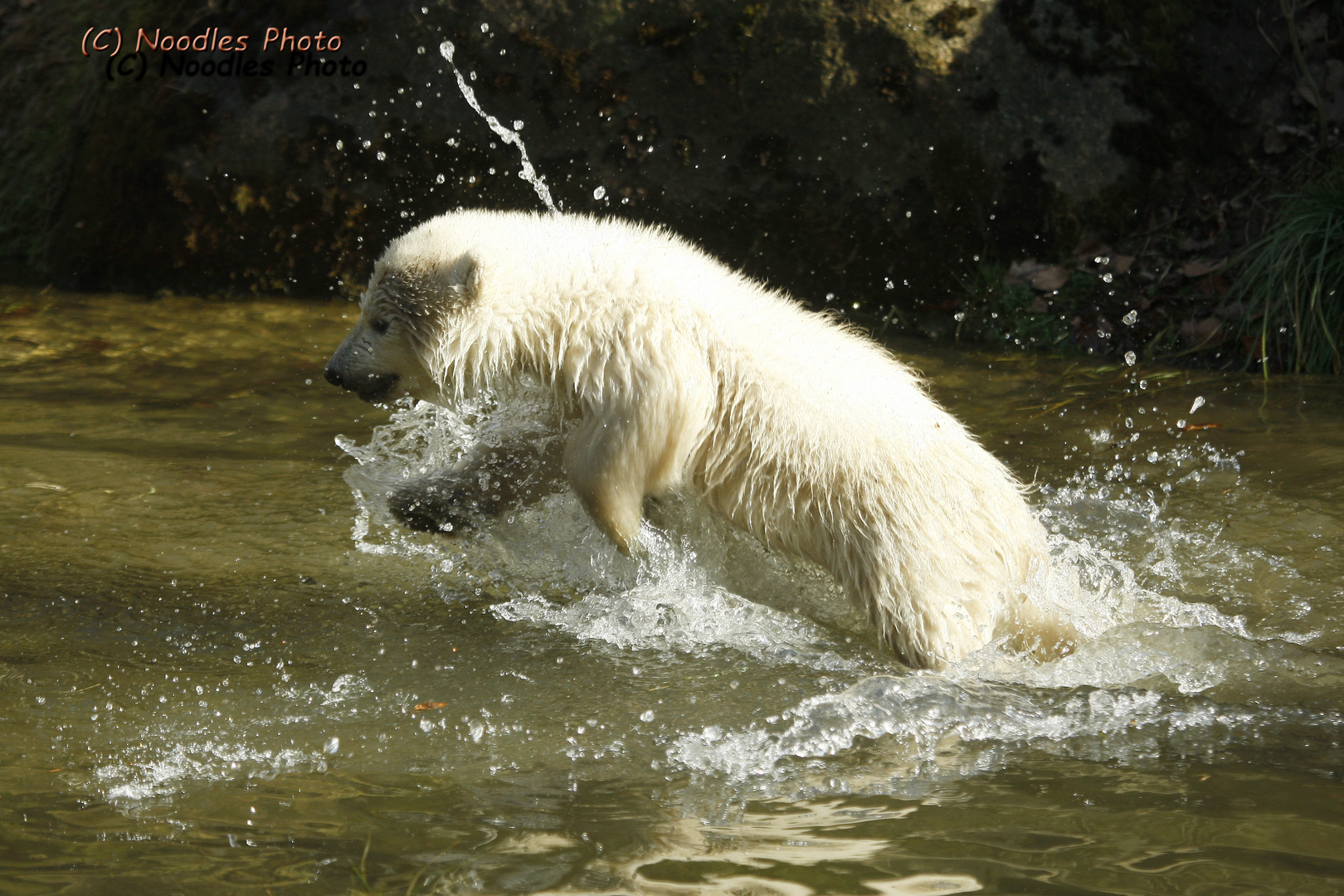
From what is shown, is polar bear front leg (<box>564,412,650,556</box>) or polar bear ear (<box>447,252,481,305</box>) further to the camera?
polar bear ear (<box>447,252,481,305</box>)

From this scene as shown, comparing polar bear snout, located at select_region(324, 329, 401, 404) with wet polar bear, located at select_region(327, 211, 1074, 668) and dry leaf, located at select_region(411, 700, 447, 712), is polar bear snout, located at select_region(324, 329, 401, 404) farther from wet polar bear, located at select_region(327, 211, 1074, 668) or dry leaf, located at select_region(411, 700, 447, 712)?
dry leaf, located at select_region(411, 700, 447, 712)

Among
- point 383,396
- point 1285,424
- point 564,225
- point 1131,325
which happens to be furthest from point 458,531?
point 1131,325

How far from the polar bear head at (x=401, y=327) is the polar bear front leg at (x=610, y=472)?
2.08 ft

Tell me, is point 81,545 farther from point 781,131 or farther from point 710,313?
point 781,131

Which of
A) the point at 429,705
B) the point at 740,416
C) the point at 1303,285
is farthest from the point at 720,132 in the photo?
the point at 429,705

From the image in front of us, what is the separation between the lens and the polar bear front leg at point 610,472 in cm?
376

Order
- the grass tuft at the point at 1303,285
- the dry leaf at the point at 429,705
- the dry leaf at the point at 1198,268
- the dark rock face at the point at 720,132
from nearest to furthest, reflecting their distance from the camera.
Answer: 1. the dry leaf at the point at 429,705
2. the grass tuft at the point at 1303,285
3. the dry leaf at the point at 1198,268
4. the dark rock face at the point at 720,132

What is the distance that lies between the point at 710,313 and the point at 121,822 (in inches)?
87.6

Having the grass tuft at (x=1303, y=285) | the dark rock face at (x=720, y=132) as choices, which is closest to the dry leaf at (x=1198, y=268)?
the grass tuft at (x=1303, y=285)

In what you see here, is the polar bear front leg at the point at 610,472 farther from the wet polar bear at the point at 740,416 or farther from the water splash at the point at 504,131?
the water splash at the point at 504,131

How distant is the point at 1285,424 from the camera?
5605 millimetres

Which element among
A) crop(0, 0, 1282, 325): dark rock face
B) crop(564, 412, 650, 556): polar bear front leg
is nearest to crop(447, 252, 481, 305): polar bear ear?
crop(564, 412, 650, 556): polar bear front leg

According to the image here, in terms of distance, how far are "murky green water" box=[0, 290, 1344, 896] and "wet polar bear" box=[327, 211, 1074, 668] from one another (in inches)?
10.9

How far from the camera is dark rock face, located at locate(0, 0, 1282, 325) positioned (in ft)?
24.8
